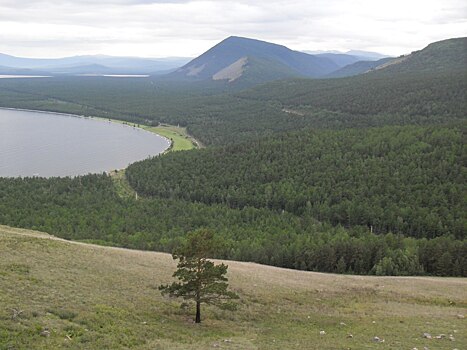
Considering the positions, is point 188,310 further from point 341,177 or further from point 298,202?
point 341,177

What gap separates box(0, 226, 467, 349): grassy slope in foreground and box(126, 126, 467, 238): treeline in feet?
134

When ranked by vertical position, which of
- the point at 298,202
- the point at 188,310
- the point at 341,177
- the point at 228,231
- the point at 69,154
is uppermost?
the point at 341,177

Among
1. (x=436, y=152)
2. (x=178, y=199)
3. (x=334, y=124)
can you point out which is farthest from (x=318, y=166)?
(x=334, y=124)

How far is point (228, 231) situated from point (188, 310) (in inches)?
1754

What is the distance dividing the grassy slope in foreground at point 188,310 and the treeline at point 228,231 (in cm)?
1464

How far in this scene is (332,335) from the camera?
28.6 metres

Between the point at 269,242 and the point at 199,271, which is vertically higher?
the point at 199,271

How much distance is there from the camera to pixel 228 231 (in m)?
76.5

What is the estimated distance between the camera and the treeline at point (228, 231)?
6091 centimetres

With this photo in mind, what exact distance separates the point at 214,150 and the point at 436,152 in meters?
58.3

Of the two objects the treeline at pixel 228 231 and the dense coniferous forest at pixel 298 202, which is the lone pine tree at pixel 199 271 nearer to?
the treeline at pixel 228 231

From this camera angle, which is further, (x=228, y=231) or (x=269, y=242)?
(x=228, y=231)

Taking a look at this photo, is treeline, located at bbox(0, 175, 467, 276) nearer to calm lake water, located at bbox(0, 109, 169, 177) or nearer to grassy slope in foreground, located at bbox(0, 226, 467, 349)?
grassy slope in foreground, located at bbox(0, 226, 467, 349)

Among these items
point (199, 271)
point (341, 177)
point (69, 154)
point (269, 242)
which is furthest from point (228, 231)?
point (69, 154)
